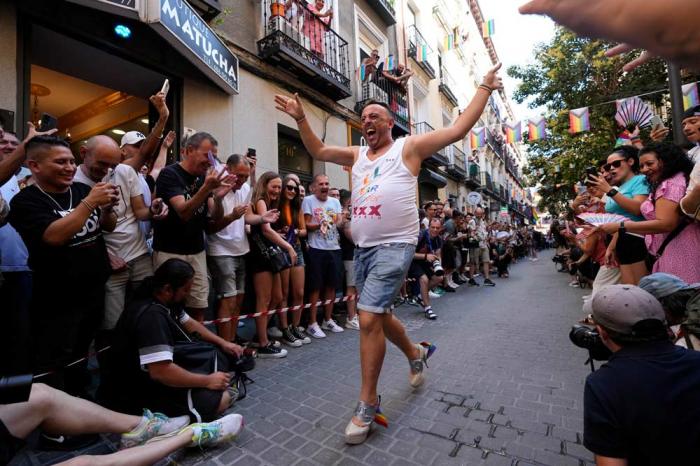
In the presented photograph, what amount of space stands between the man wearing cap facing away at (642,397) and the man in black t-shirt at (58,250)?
284cm

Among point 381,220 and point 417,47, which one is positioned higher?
point 417,47

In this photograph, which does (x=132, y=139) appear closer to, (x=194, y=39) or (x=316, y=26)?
(x=194, y=39)

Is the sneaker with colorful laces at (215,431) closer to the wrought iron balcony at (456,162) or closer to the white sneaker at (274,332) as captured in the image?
the white sneaker at (274,332)

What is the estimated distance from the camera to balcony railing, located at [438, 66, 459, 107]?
1886 cm

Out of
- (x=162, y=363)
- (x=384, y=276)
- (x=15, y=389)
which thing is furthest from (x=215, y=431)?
(x=384, y=276)

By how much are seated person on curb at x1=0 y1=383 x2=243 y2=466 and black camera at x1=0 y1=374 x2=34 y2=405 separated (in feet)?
0.14

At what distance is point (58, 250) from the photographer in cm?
230

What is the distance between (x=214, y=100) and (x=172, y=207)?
3.94 m

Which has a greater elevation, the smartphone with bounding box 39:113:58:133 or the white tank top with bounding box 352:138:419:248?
the smartphone with bounding box 39:113:58:133

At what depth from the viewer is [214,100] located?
6184mm

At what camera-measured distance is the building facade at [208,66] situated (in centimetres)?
403

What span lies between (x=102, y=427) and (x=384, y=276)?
1.80 metres

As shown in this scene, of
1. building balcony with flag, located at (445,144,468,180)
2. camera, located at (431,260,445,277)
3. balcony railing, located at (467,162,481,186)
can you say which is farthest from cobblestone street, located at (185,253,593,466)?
balcony railing, located at (467,162,481,186)

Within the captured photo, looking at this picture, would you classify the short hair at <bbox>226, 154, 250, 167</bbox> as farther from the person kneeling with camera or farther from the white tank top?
the person kneeling with camera
